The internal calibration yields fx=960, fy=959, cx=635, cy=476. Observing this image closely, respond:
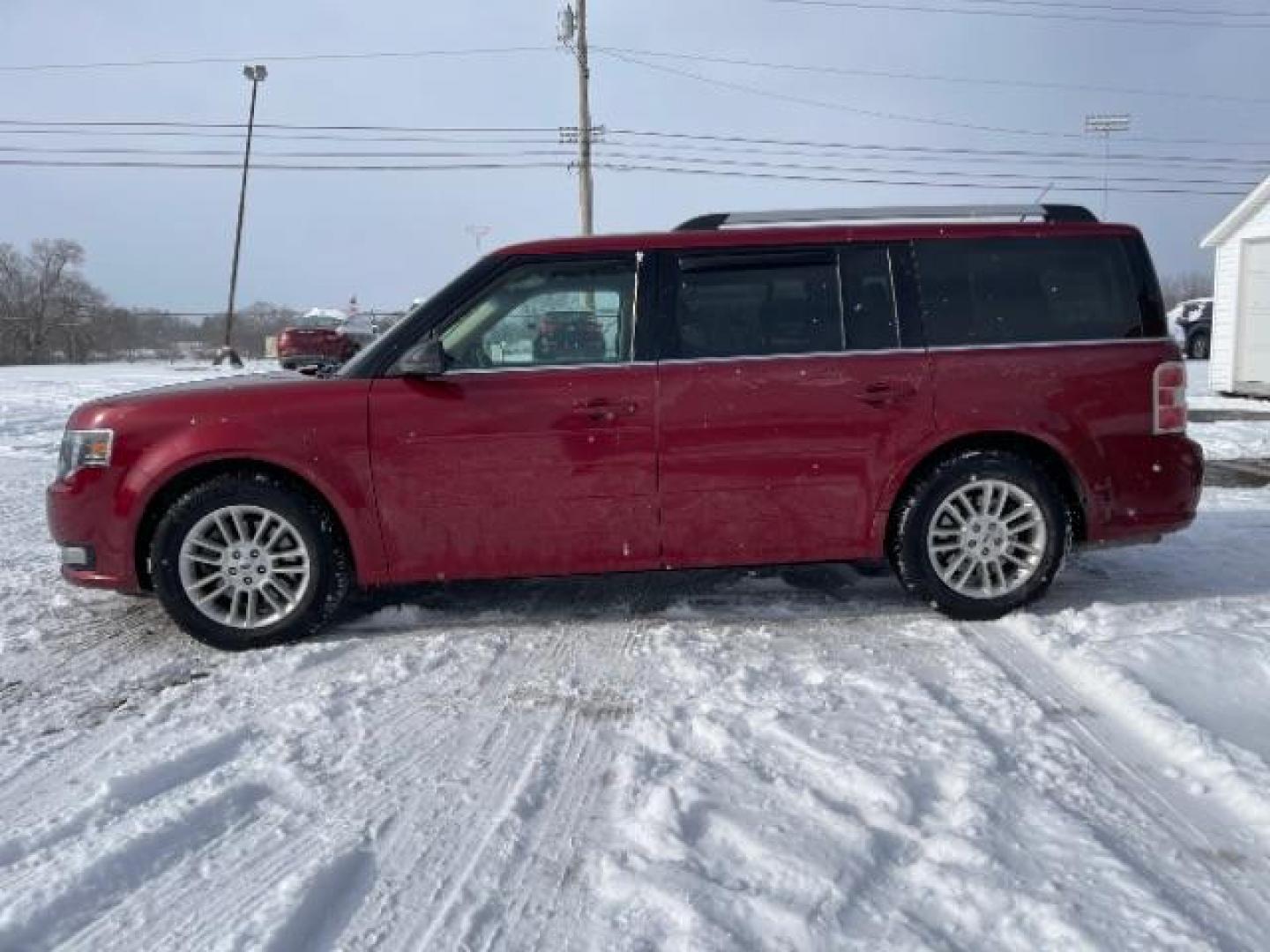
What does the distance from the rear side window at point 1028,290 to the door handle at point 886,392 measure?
1.03 ft

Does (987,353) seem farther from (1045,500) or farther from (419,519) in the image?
(419,519)

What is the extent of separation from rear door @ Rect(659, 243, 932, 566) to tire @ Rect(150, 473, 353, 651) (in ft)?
5.03

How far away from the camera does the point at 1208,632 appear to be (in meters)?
3.93

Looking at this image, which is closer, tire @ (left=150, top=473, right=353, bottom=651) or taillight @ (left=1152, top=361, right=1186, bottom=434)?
tire @ (left=150, top=473, right=353, bottom=651)

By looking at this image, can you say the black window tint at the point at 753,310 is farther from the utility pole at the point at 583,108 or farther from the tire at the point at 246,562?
the utility pole at the point at 583,108

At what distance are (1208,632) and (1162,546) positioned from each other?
75.8 inches

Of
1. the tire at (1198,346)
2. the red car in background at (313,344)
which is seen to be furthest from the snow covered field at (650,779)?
the tire at (1198,346)

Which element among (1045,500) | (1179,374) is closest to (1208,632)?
(1045,500)

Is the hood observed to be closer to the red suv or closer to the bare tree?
the red suv

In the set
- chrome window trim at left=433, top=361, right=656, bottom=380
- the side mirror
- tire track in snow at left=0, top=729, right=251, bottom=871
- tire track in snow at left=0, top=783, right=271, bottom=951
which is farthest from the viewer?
chrome window trim at left=433, top=361, right=656, bottom=380

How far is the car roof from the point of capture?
14.0 feet

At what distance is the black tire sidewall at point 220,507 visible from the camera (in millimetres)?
4086

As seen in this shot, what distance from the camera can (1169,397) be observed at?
14.3ft

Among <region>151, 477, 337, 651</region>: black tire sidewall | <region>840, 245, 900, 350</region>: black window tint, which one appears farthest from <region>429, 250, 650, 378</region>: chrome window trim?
<region>840, 245, 900, 350</region>: black window tint
